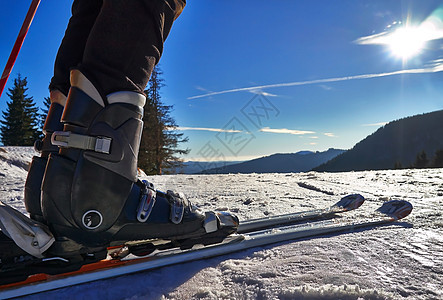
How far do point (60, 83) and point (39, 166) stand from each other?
1.09ft

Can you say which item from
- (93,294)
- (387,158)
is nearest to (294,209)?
(93,294)

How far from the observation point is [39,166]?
0.93 m

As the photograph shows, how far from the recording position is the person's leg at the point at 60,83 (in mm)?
913

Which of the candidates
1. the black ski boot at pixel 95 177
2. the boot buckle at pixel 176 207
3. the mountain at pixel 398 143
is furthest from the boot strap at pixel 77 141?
the mountain at pixel 398 143

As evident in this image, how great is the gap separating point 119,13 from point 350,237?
3.85 feet

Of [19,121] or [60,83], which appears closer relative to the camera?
[60,83]

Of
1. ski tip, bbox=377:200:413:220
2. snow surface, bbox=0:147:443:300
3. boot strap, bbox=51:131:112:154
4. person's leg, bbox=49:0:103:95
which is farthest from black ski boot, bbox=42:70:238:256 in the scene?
ski tip, bbox=377:200:413:220

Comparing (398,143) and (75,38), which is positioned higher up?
(398,143)

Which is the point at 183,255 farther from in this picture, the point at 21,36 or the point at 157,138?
the point at 157,138

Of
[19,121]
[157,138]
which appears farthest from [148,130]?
[19,121]

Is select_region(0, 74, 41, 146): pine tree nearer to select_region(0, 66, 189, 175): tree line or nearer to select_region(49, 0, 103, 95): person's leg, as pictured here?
select_region(0, 66, 189, 175): tree line

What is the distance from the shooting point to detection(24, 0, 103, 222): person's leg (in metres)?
0.91

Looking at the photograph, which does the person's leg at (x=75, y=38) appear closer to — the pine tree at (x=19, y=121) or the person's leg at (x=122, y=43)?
the person's leg at (x=122, y=43)

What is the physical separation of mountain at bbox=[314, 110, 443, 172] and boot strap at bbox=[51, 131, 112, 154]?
185 ft
